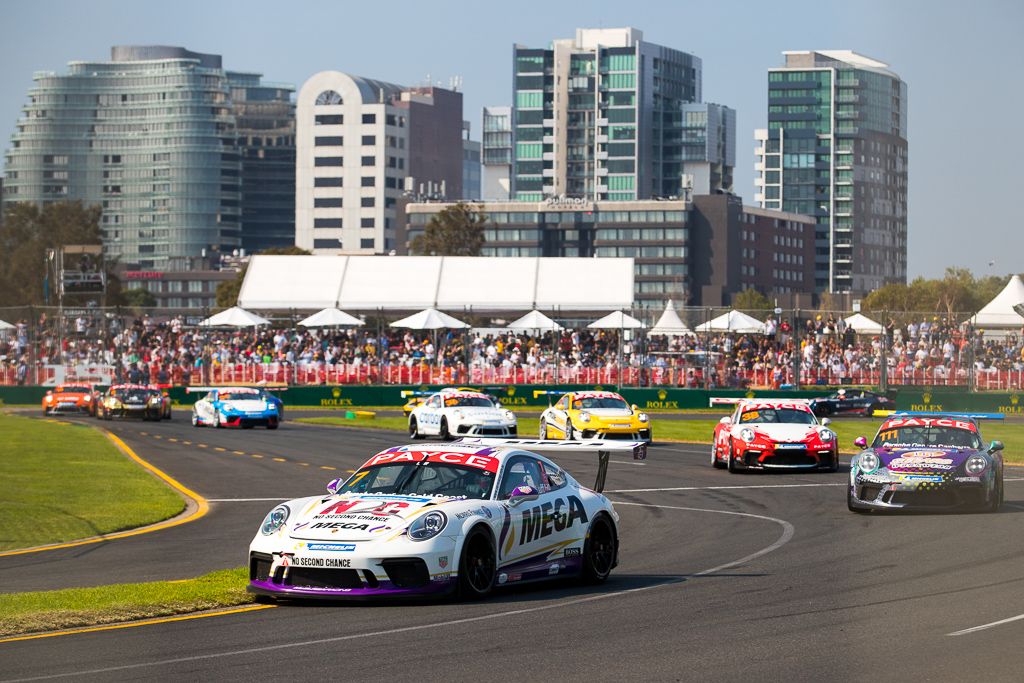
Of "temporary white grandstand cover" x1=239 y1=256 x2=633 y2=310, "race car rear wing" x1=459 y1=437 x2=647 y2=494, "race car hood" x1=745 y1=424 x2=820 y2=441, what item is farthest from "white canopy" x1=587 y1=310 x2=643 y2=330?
"race car rear wing" x1=459 y1=437 x2=647 y2=494

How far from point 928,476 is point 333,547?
10.5 meters

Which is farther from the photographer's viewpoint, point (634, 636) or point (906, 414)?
point (906, 414)

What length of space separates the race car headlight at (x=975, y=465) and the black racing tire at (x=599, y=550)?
7681 mm

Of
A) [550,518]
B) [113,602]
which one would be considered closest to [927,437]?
[550,518]

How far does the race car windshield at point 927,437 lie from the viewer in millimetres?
21016

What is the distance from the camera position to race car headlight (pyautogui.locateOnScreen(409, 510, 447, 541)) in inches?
476

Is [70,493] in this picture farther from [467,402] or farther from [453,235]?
[453,235]

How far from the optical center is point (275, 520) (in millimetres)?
12609

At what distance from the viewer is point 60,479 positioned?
24.2 metres

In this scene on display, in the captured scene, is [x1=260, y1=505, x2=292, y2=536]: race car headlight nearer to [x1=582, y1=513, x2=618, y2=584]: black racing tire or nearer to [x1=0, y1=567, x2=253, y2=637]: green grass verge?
[x1=0, y1=567, x2=253, y2=637]: green grass verge

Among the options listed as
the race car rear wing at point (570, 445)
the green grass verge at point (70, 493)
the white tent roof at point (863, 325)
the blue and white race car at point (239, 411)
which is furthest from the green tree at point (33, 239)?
the race car rear wing at point (570, 445)

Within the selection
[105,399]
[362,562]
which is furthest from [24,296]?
[362,562]

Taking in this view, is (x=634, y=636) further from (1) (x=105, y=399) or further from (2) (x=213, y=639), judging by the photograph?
(1) (x=105, y=399)

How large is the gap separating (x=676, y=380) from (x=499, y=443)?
137ft
